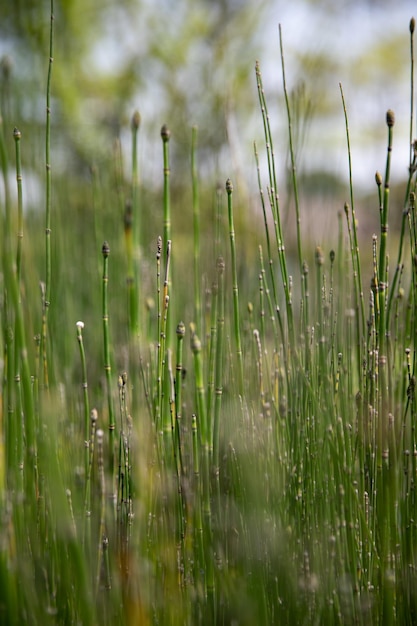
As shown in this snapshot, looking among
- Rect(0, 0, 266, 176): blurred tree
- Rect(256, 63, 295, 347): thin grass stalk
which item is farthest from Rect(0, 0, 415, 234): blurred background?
Rect(256, 63, 295, 347): thin grass stalk

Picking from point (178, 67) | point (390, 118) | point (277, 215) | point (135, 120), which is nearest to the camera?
point (135, 120)

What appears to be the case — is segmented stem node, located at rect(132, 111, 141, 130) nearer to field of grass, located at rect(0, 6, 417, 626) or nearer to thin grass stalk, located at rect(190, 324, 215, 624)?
field of grass, located at rect(0, 6, 417, 626)

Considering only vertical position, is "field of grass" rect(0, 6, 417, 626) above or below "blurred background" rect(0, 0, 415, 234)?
below

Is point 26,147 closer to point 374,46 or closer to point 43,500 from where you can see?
point 43,500

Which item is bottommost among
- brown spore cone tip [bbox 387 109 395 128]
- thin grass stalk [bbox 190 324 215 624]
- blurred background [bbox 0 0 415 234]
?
thin grass stalk [bbox 190 324 215 624]

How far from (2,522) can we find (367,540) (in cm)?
49

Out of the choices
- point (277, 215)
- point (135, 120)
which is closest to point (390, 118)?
point (277, 215)

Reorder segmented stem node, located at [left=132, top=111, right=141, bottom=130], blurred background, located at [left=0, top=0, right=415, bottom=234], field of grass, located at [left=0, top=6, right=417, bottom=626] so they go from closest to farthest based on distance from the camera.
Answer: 1. segmented stem node, located at [left=132, top=111, right=141, bottom=130]
2. field of grass, located at [left=0, top=6, right=417, bottom=626]
3. blurred background, located at [left=0, top=0, right=415, bottom=234]

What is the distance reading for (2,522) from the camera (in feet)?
2.25

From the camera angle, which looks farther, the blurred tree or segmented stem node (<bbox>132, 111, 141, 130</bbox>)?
the blurred tree

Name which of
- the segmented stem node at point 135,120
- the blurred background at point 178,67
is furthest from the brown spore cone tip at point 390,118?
the blurred background at point 178,67

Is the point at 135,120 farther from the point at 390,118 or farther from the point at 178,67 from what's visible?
the point at 178,67

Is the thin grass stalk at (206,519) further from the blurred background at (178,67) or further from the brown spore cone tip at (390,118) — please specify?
the blurred background at (178,67)

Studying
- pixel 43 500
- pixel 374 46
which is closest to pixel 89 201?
pixel 43 500
